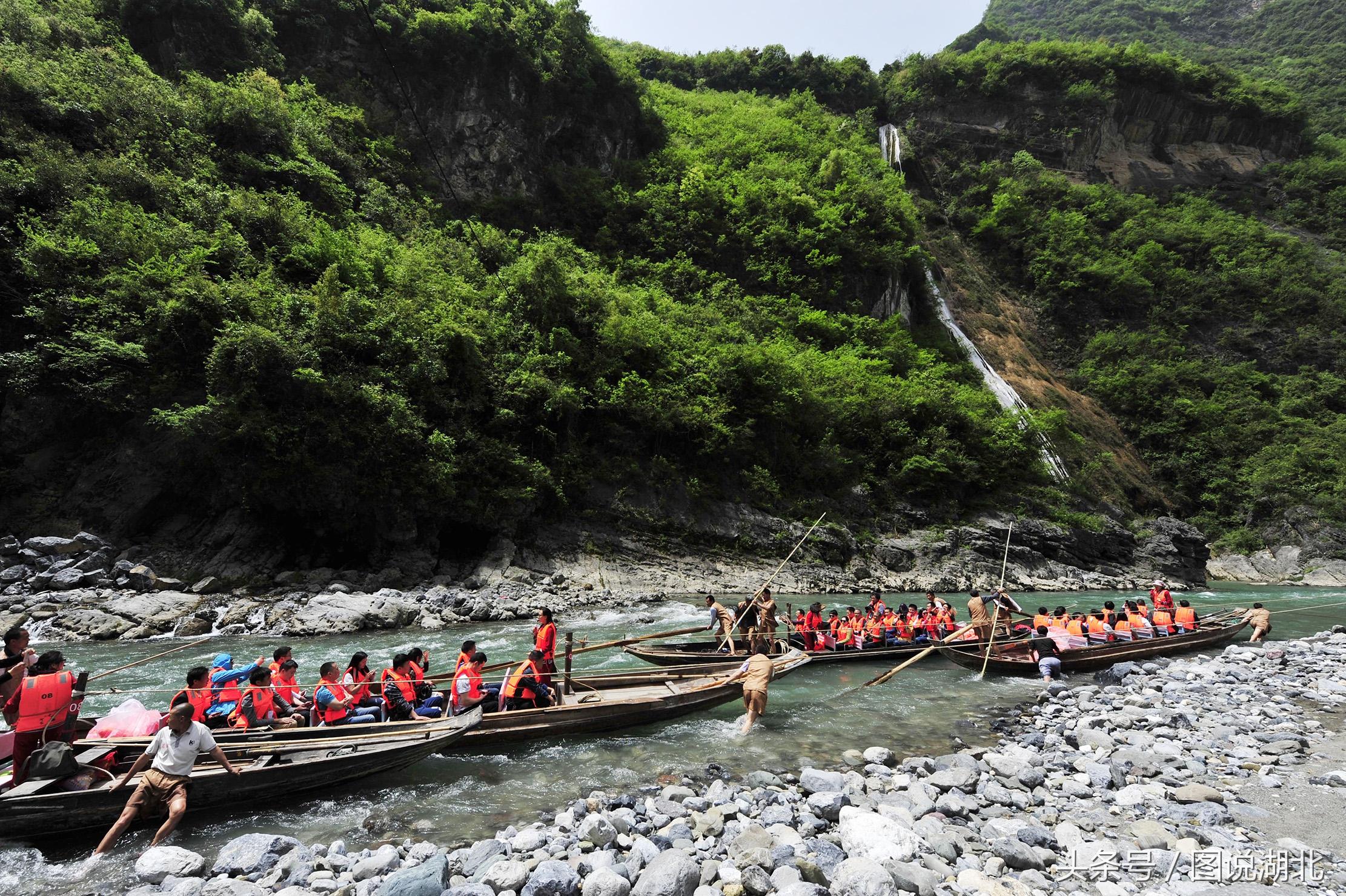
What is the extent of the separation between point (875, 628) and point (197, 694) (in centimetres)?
1136

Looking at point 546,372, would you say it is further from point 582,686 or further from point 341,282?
point 582,686

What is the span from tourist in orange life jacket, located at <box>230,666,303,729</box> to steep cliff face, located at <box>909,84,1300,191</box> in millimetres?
58773

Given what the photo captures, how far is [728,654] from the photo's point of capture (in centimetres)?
1109

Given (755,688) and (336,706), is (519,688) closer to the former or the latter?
(336,706)

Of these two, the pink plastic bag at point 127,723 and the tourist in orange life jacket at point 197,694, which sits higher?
the tourist in orange life jacket at point 197,694

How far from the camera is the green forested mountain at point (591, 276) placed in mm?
16297

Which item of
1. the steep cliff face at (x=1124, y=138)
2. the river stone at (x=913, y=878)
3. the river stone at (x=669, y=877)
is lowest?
the river stone at (x=669, y=877)

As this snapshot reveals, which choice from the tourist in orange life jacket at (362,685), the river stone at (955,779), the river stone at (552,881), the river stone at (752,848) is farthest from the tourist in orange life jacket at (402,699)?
the river stone at (955,779)

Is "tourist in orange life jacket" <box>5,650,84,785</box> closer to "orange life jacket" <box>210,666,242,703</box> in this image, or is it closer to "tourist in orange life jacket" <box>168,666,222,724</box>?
"tourist in orange life jacket" <box>168,666,222,724</box>

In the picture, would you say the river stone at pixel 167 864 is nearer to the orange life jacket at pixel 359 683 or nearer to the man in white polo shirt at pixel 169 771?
the man in white polo shirt at pixel 169 771

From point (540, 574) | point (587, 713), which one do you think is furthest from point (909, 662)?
point (540, 574)

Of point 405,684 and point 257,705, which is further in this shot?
point 405,684

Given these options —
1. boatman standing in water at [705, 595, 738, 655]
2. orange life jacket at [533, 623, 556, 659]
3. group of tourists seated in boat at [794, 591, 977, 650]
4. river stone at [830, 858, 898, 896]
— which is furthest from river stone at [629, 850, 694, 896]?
group of tourists seated in boat at [794, 591, 977, 650]

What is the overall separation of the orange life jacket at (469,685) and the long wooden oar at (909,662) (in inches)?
263
